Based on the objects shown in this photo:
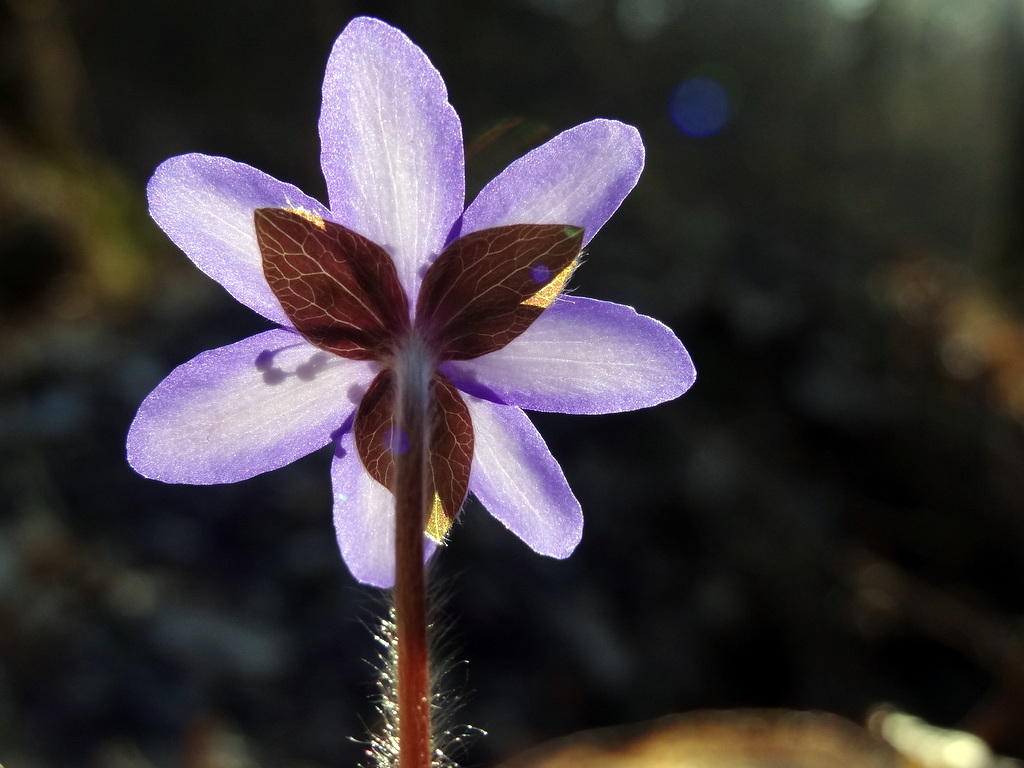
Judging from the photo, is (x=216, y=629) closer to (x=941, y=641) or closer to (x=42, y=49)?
(x=941, y=641)

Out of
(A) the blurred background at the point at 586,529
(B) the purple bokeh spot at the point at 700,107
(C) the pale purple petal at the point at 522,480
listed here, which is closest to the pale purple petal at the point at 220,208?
(C) the pale purple petal at the point at 522,480

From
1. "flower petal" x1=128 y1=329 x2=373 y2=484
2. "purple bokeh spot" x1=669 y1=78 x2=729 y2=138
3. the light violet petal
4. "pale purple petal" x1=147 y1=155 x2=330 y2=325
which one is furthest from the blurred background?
"purple bokeh spot" x1=669 y1=78 x2=729 y2=138

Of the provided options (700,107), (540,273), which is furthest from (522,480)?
(700,107)

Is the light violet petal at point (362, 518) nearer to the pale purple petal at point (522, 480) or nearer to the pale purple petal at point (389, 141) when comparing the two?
the pale purple petal at point (522, 480)

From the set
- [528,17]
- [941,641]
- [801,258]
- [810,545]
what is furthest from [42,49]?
[941,641]

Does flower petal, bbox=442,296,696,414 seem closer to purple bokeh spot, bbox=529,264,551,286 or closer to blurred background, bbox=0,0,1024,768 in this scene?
purple bokeh spot, bbox=529,264,551,286
